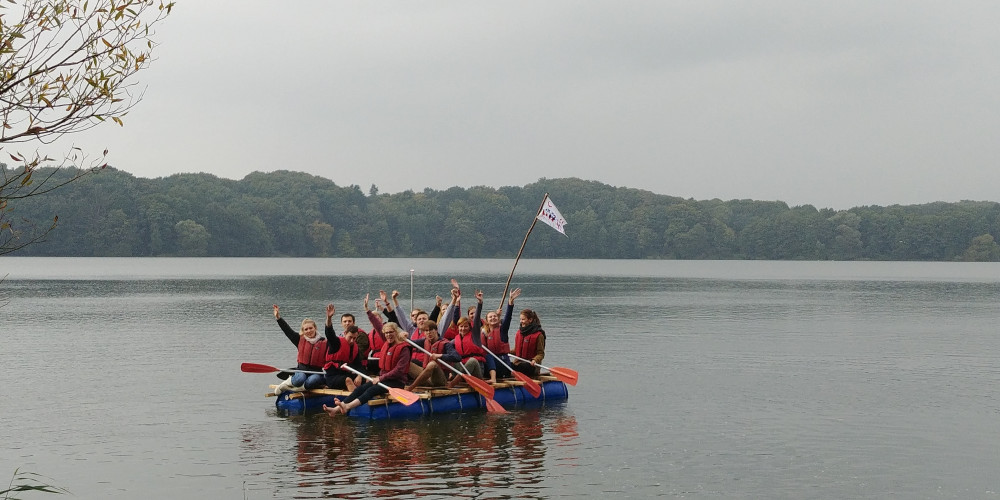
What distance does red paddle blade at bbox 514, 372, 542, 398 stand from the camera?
1844 cm

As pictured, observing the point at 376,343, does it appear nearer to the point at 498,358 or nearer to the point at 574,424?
the point at 498,358

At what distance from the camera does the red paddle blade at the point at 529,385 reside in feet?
60.5

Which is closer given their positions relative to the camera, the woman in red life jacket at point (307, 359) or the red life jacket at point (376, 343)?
the woman in red life jacket at point (307, 359)

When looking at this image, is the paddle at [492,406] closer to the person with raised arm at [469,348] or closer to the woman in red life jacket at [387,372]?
the person with raised arm at [469,348]

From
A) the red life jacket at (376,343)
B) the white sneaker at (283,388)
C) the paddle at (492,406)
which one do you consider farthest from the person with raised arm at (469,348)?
the white sneaker at (283,388)

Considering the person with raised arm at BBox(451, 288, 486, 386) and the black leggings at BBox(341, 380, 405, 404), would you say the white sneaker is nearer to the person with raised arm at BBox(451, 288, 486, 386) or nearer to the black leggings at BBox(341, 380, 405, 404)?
the black leggings at BBox(341, 380, 405, 404)

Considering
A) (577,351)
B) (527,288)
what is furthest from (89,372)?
(527,288)

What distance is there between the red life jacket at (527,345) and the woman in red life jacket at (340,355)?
353 centimetres

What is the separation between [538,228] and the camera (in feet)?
566

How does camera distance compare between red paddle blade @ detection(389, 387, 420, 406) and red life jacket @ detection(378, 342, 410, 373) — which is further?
red life jacket @ detection(378, 342, 410, 373)

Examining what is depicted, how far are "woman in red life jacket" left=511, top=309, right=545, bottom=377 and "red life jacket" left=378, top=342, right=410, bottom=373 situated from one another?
316 centimetres

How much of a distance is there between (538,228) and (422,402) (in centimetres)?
15629

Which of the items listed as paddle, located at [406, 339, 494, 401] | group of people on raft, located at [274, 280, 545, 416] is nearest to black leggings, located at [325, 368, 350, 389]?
group of people on raft, located at [274, 280, 545, 416]

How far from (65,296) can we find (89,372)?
3452 cm
